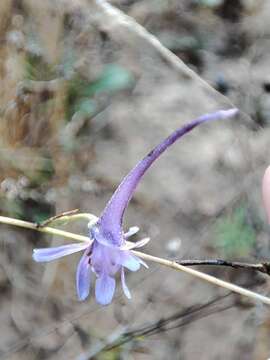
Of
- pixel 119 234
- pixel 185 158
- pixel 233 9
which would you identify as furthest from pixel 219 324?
pixel 119 234

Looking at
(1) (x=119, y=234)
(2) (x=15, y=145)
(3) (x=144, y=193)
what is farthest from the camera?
(3) (x=144, y=193)

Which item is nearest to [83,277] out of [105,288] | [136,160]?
[105,288]

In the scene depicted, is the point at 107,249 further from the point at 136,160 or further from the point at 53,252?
the point at 136,160

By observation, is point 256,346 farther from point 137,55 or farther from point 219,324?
point 137,55

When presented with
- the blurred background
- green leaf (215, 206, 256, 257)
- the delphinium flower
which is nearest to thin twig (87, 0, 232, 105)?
the blurred background

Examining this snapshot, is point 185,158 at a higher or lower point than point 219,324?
higher

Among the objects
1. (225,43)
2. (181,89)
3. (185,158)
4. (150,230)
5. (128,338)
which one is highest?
(225,43)
